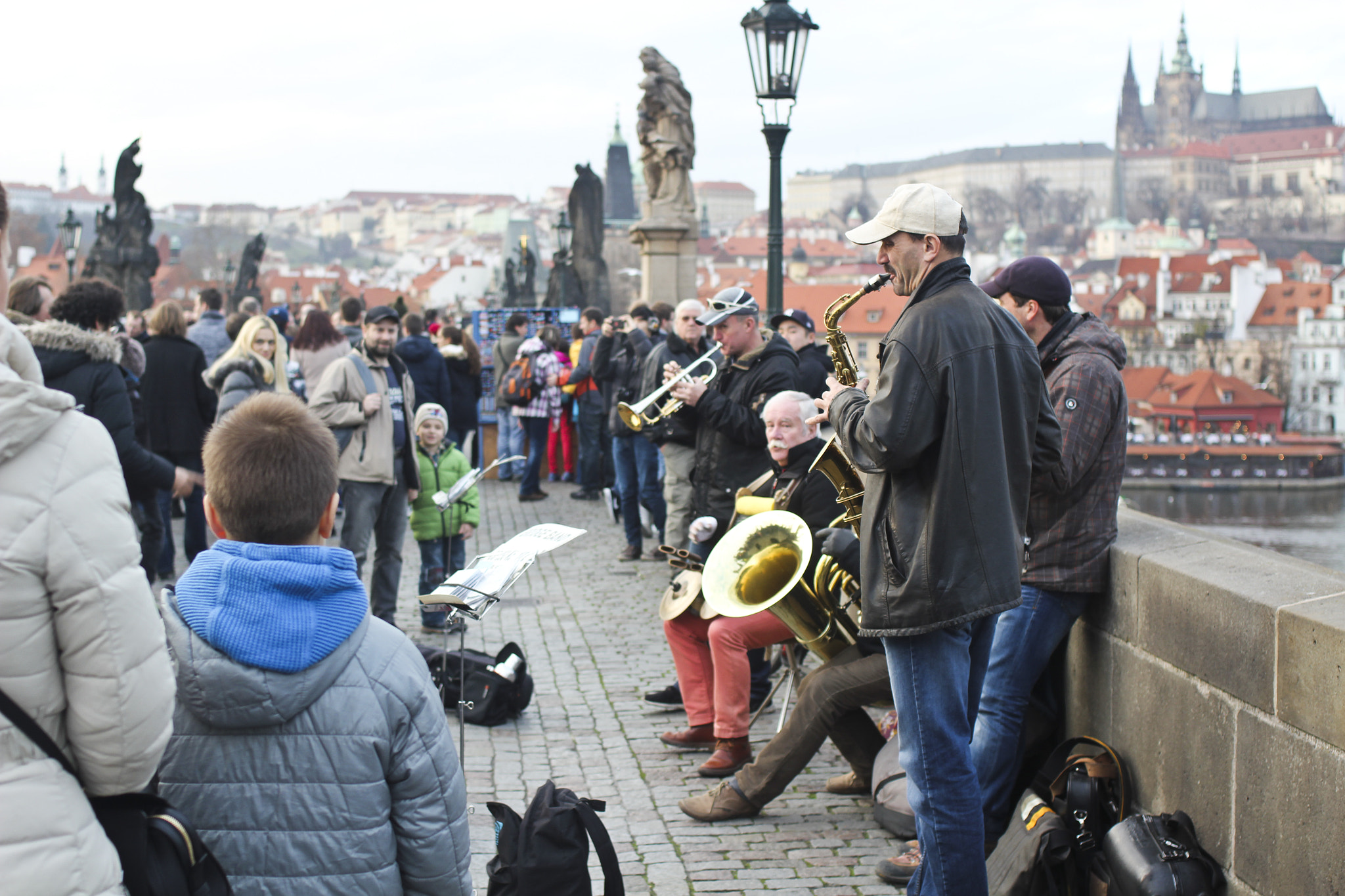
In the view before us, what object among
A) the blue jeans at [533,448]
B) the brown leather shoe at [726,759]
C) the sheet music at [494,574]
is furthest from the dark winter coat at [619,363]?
the sheet music at [494,574]

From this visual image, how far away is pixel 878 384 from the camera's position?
3.21m

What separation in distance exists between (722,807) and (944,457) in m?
1.93

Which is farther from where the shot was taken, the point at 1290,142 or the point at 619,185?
the point at 1290,142

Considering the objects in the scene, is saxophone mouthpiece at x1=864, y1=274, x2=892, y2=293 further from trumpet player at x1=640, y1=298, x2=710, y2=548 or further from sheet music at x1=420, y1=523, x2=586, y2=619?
trumpet player at x1=640, y1=298, x2=710, y2=548

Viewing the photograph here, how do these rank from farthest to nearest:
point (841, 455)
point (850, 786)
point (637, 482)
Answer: point (637, 482) → point (850, 786) → point (841, 455)

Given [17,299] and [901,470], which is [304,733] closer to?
[901,470]

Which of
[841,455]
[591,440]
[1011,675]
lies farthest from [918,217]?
[591,440]

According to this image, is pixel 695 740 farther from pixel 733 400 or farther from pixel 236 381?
pixel 236 381

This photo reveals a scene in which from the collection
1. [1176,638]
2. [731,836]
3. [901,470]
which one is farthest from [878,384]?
[731,836]

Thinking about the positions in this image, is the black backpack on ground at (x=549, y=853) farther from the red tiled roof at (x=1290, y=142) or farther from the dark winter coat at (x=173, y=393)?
the red tiled roof at (x=1290, y=142)

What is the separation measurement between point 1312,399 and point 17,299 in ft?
288

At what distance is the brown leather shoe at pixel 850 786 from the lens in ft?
15.5

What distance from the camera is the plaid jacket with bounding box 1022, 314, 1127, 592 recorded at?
3941 millimetres

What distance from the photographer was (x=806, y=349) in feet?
25.8
